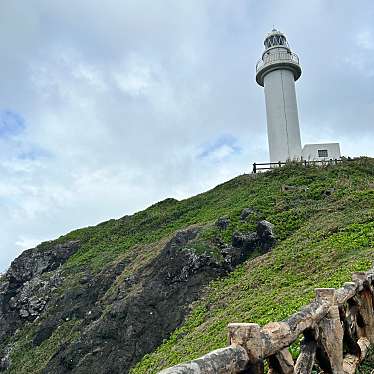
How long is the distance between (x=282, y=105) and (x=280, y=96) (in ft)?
2.52

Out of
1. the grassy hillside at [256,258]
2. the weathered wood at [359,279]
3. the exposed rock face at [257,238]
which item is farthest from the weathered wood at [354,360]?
the exposed rock face at [257,238]

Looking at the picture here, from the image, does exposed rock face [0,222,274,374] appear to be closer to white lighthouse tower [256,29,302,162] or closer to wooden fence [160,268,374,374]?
wooden fence [160,268,374,374]

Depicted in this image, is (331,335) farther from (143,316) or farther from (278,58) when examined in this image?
(278,58)

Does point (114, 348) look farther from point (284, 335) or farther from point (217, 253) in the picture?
point (284, 335)

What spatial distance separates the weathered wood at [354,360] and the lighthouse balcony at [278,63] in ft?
99.6

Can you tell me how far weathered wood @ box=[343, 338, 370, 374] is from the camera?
536 centimetres

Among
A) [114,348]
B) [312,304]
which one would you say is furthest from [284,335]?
[114,348]

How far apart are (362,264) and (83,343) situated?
1239 cm

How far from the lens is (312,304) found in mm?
4578

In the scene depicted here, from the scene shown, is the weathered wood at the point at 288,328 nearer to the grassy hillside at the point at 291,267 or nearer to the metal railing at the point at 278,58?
the grassy hillside at the point at 291,267

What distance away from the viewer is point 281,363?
12.0 ft

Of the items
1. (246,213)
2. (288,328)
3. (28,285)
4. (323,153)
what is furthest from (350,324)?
(323,153)

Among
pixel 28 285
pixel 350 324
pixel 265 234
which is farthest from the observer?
pixel 28 285

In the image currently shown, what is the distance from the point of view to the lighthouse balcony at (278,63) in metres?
33.8
